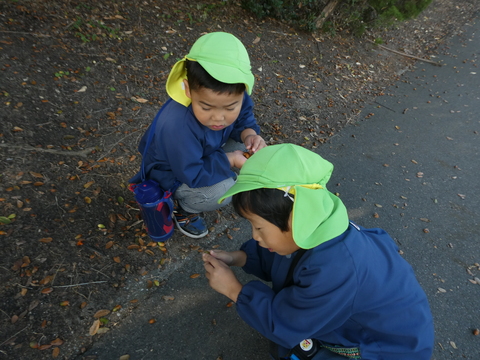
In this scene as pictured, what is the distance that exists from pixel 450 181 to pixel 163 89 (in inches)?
153

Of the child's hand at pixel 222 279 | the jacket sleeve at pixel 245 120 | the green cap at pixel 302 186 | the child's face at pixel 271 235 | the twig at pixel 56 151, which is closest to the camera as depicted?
the green cap at pixel 302 186

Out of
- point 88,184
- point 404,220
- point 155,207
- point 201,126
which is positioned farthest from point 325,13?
point 155,207

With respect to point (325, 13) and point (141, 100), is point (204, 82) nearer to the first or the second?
point (141, 100)

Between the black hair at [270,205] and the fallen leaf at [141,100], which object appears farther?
the fallen leaf at [141,100]

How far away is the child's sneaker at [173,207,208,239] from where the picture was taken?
2869mm

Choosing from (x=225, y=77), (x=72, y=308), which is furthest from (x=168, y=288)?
(x=225, y=77)

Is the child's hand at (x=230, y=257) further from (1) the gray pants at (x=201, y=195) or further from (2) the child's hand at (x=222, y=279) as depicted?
(1) the gray pants at (x=201, y=195)

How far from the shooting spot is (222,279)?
6.37 feet

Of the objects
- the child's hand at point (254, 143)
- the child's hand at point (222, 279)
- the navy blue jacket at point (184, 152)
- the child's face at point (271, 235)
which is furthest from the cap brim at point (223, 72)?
the child's hand at point (222, 279)

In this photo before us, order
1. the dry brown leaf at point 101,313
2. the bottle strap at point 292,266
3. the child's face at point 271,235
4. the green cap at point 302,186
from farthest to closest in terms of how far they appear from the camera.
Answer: the dry brown leaf at point 101,313
the bottle strap at point 292,266
the child's face at point 271,235
the green cap at point 302,186

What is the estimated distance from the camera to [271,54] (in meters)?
5.86

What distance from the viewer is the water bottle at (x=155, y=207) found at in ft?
7.85

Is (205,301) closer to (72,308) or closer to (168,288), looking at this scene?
(168,288)

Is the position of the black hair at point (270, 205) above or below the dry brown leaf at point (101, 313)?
above
